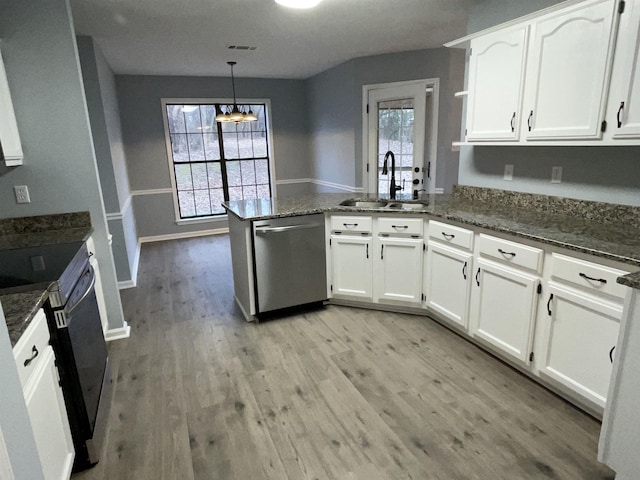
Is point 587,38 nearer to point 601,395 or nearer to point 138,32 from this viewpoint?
point 601,395

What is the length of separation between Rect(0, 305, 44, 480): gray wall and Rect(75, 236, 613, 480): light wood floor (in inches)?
31.1

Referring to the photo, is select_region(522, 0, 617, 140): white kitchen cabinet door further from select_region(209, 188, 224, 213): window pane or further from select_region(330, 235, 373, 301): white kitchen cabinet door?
select_region(209, 188, 224, 213): window pane

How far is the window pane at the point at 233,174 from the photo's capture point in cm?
Answer: 660

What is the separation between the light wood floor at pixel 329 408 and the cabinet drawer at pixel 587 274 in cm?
72

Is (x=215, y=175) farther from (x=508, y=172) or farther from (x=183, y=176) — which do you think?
(x=508, y=172)

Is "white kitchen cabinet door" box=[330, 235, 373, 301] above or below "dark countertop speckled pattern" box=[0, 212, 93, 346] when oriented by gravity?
below

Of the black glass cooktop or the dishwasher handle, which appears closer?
the black glass cooktop

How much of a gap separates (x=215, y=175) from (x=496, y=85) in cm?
497

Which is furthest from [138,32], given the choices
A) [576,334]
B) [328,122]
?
[576,334]

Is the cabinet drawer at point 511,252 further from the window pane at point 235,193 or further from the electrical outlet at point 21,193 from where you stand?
the window pane at point 235,193

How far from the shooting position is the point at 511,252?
218 cm

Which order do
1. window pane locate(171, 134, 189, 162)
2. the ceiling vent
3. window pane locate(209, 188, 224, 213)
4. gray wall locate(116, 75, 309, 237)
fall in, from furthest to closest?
window pane locate(209, 188, 224, 213), window pane locate(171, 134, 189, 162), gray wall locate(116, 75, 309, 237), the ceiling vent

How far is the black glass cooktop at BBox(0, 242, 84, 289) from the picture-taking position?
5.25 ft

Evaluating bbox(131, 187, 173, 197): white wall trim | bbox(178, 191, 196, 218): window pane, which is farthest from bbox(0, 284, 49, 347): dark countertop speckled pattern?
bbox(178, 191, 196, 218): window pane
